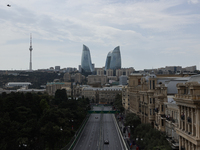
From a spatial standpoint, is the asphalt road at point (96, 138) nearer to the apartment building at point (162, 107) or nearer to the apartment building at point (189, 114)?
the apartment building at point (162, 107)

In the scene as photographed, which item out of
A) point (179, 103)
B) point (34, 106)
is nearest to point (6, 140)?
point (179, 103)

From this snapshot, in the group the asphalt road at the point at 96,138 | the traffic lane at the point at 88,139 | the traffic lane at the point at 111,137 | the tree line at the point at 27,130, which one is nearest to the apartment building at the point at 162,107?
the traffic lane at the point at 111,137

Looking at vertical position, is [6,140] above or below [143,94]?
below

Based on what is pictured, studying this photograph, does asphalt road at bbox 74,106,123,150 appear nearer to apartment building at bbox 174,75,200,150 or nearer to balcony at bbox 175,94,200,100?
apartment building at bbox 174,75,200,150

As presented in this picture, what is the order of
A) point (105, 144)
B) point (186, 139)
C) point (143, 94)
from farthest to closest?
point (143, 94) < point (105, 144) < point (186, 139)

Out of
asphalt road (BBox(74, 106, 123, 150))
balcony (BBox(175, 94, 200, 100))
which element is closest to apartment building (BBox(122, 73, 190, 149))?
asphalt road (BBox(74, 106, 123, 150))

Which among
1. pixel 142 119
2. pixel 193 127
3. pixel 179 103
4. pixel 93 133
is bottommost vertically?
pixel 93 133

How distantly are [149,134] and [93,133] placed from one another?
3405 centimetres

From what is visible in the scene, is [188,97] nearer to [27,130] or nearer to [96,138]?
[27,130]

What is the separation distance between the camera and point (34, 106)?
265ft

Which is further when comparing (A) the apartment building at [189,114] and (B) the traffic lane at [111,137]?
(B) the traffic lane at [111,137]

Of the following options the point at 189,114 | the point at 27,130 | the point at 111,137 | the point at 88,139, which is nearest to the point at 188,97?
the point at 189,114

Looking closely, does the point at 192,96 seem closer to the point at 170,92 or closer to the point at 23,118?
the point at 170,92

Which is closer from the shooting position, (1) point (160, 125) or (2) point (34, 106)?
(1) point (160, 125)
